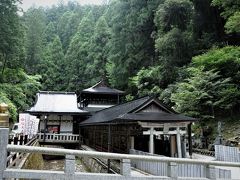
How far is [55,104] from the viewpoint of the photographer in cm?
2912

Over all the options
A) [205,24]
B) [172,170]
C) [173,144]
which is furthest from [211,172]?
[205,24]

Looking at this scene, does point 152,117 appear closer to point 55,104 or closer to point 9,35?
point 55,104

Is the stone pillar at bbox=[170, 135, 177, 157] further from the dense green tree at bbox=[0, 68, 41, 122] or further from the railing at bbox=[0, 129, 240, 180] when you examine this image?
the dense green tree at bbox=[0, 68, 41, 122]

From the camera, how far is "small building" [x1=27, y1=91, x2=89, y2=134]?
1049 inches

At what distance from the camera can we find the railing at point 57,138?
25562mm

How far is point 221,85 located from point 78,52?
4023 centimetres

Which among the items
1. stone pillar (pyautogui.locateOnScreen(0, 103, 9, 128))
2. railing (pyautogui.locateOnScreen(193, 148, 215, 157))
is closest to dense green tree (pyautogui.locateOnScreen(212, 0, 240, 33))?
railing (pyautogui.locateOnScreen(193, 148, 215, 157))

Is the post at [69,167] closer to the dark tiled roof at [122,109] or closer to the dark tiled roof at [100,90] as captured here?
the dark tiled roof at [122,109]

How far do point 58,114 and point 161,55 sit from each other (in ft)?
A: 45.0

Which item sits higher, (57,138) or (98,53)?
(98,53)

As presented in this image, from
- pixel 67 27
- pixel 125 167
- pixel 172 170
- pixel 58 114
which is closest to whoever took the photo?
pixel 125 167

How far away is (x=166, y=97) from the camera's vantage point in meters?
26.9

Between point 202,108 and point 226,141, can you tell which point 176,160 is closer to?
point 226,141

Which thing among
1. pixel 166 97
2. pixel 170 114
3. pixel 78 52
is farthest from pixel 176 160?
pixel 78 52
